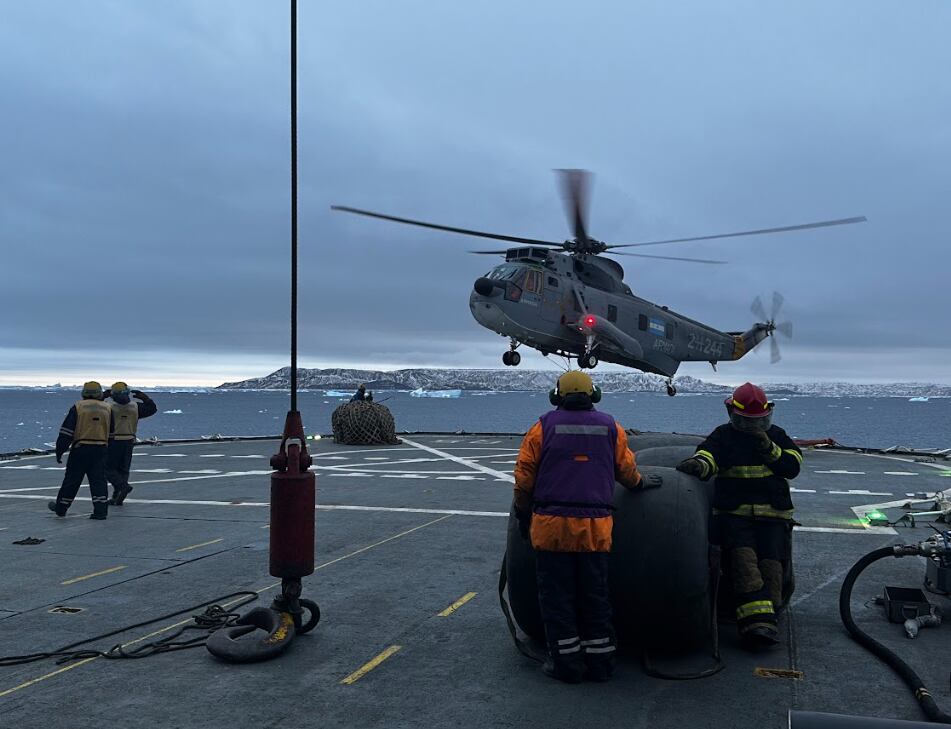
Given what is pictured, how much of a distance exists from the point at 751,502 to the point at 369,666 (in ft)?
10.4

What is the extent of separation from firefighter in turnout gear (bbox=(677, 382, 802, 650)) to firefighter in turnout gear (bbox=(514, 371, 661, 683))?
87cm

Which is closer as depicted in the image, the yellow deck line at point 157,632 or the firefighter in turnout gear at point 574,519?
the yellow deck line at point 157,632

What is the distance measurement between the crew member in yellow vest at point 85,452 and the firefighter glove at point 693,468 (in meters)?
9.49

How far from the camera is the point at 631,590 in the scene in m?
5.39

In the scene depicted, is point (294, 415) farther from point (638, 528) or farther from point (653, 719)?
point (653, 719)

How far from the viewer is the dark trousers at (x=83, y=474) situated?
11.8 metres

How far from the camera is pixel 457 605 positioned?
7055mm

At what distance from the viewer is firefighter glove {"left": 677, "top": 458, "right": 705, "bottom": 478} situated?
580 cm

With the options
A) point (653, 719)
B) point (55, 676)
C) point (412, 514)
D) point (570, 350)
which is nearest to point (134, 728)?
point (55, 676)

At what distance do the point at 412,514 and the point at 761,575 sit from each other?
281 inches

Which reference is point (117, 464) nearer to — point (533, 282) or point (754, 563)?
point (754, 563)

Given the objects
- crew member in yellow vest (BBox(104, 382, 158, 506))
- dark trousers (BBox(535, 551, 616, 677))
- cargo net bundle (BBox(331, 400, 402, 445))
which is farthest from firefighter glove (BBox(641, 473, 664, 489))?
cargo net bundle (BBox(331, 400, 402, 445))

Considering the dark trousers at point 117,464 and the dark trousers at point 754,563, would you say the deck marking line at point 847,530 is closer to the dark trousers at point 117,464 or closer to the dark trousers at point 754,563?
the dark trousers at point 754,563

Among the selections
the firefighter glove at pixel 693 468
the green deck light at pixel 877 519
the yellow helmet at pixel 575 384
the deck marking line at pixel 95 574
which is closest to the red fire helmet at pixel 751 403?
the firefighter glove at pixel 693 468
